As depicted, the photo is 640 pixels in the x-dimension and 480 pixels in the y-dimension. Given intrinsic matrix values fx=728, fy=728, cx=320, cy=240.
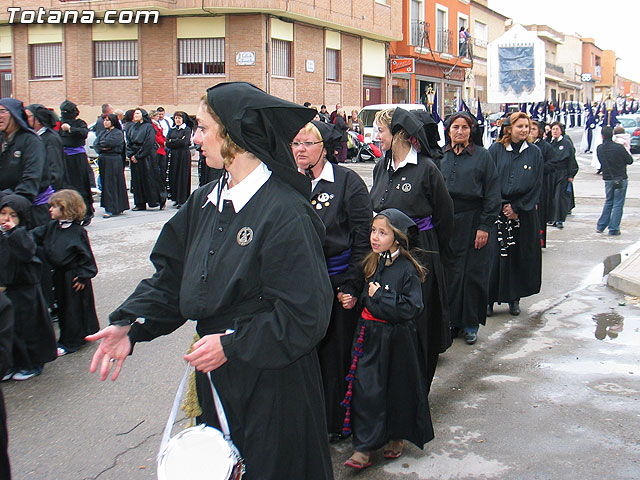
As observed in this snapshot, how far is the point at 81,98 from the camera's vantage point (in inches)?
1176

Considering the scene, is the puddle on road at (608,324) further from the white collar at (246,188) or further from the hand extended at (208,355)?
the hand extended at (208,355)

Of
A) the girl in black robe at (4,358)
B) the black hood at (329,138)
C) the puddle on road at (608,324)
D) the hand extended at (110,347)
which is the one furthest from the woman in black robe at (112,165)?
the hand extended at (110,347)

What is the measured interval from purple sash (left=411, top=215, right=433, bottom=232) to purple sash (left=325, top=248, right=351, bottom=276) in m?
0.92

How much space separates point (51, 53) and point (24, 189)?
26906 mm

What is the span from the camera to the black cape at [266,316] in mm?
2348

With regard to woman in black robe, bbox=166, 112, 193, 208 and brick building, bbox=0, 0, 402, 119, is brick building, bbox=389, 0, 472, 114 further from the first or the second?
woman in black robe, bbox=166, 112, 193, 208

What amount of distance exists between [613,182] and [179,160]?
8.16 meters

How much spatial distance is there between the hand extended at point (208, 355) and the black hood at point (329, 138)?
216cm

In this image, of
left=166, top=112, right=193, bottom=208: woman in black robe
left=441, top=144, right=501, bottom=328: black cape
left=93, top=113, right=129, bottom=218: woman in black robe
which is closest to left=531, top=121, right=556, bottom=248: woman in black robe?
left=441, top=144, right=501, bottom=328: black cape

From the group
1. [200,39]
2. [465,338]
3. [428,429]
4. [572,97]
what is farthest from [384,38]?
[572,97]

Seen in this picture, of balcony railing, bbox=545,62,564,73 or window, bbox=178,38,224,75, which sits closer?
window, bbox=178,38,224,75

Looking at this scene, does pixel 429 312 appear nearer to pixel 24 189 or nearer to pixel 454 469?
pixel 454 469

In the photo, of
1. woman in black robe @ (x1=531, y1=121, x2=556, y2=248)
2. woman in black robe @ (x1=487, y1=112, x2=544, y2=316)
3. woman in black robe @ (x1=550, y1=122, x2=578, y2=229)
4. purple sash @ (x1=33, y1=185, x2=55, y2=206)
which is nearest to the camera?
purple sash @ (x1=33, y1=185, x2=55, y2=206)

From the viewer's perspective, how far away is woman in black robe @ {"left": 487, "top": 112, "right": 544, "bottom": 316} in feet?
23.5
